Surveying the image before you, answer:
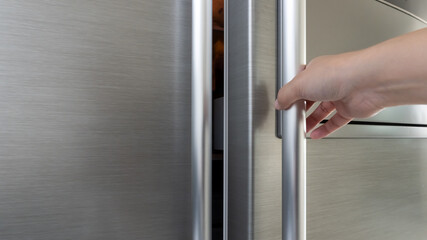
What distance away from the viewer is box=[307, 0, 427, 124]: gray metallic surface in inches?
15.8

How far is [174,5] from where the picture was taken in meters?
0.37

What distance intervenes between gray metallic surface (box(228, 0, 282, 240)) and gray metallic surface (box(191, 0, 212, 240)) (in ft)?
0.15

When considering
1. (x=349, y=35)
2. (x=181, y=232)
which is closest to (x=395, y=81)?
(x=349, y=35)

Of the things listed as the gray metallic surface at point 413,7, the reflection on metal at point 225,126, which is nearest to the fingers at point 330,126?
→ the reflection on metal at point 225,126

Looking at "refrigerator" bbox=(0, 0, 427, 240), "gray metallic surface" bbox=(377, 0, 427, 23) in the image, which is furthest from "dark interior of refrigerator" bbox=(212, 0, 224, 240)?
"gray metallic surface" bbox=(377, 0, 427, 23)

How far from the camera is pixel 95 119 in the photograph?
0.33m

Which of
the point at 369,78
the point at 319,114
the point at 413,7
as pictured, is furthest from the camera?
the point at 413,7

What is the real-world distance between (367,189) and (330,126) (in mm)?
138

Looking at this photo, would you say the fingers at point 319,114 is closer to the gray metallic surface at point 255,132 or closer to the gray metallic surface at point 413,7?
the gray metallic surface at point 255,132

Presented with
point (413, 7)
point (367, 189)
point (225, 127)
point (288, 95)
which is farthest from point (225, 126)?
point (413, 7)

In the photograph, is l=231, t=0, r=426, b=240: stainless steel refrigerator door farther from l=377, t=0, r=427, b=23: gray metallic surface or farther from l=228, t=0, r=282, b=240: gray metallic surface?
l=377, t=0, r=427, b=23: gray metallic surface

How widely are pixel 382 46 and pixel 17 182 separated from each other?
0.38 metres

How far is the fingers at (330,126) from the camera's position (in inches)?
14.9

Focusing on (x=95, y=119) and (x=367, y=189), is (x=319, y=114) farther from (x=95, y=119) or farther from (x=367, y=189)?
(x=95, y=119)
